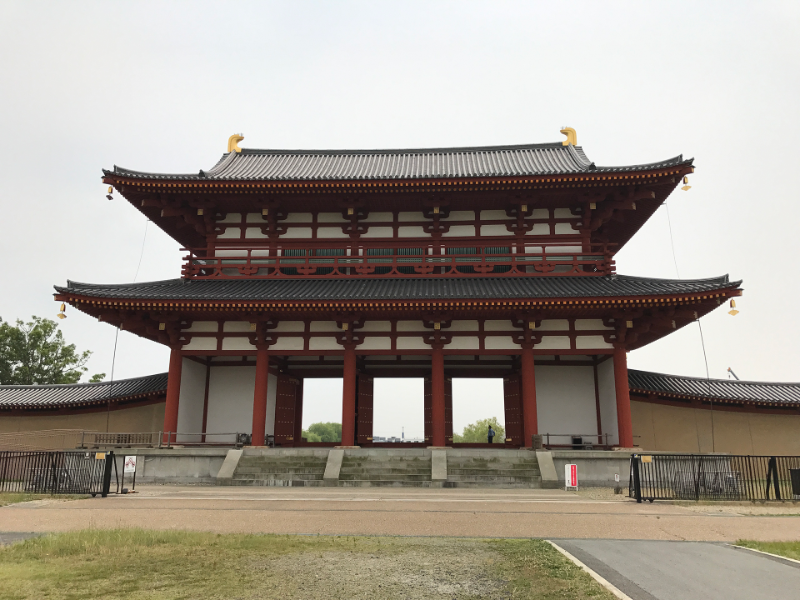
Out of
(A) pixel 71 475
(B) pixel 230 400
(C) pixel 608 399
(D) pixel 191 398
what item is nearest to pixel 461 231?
(C) pixel 608 399

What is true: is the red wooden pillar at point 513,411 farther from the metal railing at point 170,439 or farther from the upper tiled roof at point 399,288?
the metal railing at point 170,439

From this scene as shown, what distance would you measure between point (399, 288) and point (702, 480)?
1162 cm

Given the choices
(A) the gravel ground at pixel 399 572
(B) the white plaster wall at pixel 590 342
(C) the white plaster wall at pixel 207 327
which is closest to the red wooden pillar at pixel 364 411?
(C) the white plaster wall at pixel 207 327

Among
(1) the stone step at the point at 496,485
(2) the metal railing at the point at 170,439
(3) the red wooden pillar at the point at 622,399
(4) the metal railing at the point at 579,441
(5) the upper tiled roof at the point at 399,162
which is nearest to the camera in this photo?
(1) the stone step at the point at 496,485

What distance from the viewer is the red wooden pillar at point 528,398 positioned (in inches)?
780

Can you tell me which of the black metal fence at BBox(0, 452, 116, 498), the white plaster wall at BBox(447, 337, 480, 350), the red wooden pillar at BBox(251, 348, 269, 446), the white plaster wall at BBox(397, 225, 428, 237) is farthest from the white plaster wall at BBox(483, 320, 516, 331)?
the black metal fence at BBox(0, 452, 116, 498)

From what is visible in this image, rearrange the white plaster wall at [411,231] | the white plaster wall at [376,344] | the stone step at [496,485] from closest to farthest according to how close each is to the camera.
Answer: the stone step at [496,485], the white plaster wall at [376,344], the white plaster wall at [411,231]

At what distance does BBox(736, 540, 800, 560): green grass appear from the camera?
7.78 meters

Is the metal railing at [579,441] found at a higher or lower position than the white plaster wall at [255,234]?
lower

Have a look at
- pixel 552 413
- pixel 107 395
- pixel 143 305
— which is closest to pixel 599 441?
pixel 552 413

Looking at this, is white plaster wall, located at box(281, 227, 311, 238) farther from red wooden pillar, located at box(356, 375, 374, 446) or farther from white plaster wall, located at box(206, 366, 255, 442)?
red wooden pillar, located at box(356, 375, 374, 446)

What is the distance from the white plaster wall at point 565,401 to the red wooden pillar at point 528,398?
179cm

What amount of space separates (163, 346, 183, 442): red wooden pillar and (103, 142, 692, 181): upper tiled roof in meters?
8.68

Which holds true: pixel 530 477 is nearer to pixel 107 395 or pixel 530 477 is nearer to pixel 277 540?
pixel 277 540
